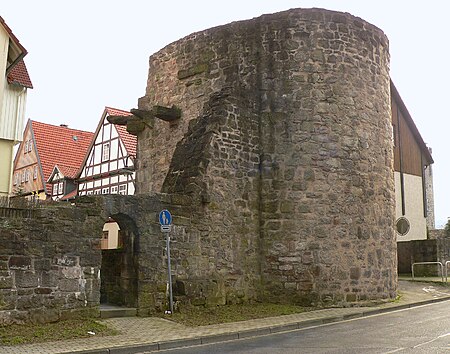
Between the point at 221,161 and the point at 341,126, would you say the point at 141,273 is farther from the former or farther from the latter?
the point at 341,126

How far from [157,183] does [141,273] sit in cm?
543

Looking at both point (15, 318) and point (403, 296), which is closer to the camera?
point (15, 318)

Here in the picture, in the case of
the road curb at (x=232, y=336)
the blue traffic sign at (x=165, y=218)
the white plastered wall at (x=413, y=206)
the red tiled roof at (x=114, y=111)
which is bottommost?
the road curb at (x=232, y=336)

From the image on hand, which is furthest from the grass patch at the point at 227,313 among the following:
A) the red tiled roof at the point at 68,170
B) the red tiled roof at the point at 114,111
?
the red tiled roof at the point at 68,170

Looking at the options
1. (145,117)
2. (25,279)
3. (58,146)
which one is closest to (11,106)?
(145,117)

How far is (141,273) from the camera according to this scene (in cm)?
1140

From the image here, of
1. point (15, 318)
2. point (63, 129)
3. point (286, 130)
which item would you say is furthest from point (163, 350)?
point (63, 129)

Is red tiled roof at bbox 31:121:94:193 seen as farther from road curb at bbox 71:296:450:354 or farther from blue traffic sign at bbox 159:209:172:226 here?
road curb at bbox 71:296:450:354

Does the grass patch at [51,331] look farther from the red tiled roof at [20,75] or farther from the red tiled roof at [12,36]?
the red tiled roof at [20,75]

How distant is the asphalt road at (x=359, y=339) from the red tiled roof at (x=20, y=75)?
1533 cm

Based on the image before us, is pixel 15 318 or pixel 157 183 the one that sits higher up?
pixel 157 183

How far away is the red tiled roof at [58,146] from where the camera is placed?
3625cm

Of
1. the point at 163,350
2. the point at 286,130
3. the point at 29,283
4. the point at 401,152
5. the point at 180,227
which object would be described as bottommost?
the point at 163,350

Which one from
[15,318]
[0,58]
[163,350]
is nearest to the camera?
[163,350]
